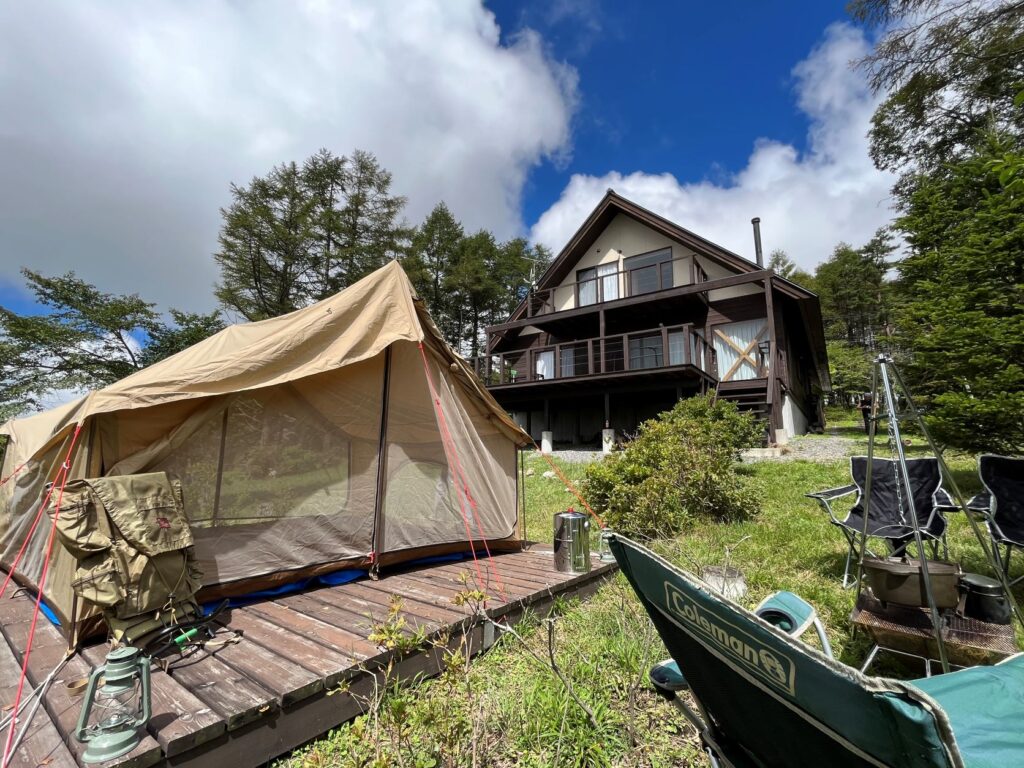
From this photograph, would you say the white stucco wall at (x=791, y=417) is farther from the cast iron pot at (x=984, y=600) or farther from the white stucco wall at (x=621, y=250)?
the cast iron pot at (x=984, y=600)

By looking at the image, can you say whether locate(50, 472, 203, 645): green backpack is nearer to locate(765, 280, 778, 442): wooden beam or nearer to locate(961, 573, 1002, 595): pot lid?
locate(961, 573, 1002, 595): pot lid

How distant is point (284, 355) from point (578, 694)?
9.78ft

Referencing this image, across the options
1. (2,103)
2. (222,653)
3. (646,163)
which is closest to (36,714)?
(222,653)

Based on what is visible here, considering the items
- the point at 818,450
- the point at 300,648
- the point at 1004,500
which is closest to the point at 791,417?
the point at 818,450

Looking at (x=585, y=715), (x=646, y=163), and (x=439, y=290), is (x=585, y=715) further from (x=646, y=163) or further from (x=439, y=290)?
(x=439, y=290)

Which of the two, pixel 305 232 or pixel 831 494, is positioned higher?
pixel 305 232

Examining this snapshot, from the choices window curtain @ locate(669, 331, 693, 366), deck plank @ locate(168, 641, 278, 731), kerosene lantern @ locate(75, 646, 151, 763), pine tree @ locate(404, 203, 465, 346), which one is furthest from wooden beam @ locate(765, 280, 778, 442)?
pine tree @ locate(404, 203, 465, 346)

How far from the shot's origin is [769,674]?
96cm

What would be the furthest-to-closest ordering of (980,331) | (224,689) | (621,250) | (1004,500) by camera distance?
(621,250) < (980,331) < (1004,500) < (224,689)

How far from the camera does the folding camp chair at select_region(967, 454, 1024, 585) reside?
3.36m

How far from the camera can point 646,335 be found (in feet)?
45.1

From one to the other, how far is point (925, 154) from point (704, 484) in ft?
48.5

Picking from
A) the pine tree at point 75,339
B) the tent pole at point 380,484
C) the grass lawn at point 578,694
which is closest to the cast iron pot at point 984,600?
the grass lawn at point 578,694

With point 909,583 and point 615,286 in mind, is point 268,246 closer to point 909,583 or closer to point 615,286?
point 615,286
